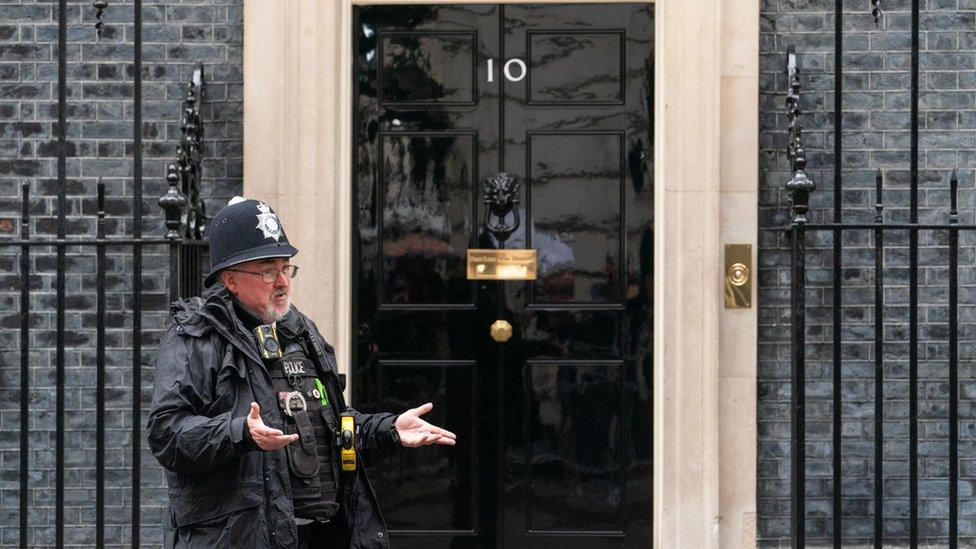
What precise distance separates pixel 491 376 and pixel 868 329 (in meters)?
1.73

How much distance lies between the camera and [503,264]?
21.0 feet

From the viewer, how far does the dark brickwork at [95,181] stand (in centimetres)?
627

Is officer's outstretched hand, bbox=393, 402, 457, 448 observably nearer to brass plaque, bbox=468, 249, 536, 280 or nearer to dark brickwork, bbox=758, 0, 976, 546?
brass plaque, bbox=468, 249, 536, 280

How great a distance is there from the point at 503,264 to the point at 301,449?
8.60ft

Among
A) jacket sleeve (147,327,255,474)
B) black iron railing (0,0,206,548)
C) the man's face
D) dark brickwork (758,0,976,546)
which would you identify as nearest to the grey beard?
the man's face

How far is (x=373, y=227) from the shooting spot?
21.1 ft

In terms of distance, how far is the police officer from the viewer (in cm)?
371

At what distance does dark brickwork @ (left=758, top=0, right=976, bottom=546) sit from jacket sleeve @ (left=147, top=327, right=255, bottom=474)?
10.2 feet

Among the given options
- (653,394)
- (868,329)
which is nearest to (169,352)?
(653,394)

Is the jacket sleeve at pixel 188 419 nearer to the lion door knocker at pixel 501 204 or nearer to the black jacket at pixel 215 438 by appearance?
the black jacket at pixel 215 438

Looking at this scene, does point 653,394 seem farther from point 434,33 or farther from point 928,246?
point 434,33

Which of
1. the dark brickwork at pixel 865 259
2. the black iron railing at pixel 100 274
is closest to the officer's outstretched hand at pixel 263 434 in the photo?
the black iron railing at pixel 100 274

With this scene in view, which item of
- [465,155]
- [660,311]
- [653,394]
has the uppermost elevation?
[465,155]

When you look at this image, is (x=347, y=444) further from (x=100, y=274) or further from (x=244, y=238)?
(x=100, y=274)
